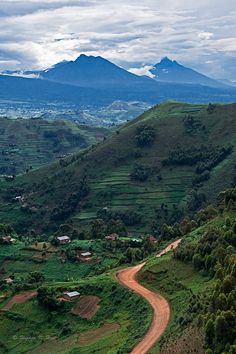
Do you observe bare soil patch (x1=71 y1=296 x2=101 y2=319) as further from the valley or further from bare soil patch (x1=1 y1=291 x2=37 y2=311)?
bare soil patch (x1=1 y1=291 x2=37 y2=311)

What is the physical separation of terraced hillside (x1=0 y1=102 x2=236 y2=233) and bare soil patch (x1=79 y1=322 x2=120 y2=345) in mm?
75913

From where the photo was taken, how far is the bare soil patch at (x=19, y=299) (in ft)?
223

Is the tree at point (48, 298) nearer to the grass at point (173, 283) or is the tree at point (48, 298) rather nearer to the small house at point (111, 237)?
the grass at point (173, 283)

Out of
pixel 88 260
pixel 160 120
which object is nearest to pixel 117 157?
pixel 160 120

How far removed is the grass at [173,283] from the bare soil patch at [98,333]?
623 centimetres

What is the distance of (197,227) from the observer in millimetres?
83375

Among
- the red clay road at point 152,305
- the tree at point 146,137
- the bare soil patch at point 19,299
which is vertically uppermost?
the tree at point 146,137

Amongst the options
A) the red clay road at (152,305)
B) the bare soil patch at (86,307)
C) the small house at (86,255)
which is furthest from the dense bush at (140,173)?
the bare soil patch at (86,307)

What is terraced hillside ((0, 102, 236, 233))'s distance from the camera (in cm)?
14425

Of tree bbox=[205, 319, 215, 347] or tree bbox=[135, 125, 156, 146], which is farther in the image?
tree bbox=[135, 125, 156, 146]

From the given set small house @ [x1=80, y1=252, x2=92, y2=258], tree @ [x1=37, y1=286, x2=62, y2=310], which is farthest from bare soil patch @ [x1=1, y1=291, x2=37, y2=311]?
small house @ [x1=80, y1=252, x2=92, y2=258]

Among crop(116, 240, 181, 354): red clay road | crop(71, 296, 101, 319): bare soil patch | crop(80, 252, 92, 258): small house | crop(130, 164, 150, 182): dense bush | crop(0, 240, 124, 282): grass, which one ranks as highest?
crop(116, 240, 181, 354): red clay road

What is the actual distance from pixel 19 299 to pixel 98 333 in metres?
16.3

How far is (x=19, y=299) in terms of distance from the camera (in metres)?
69.1
